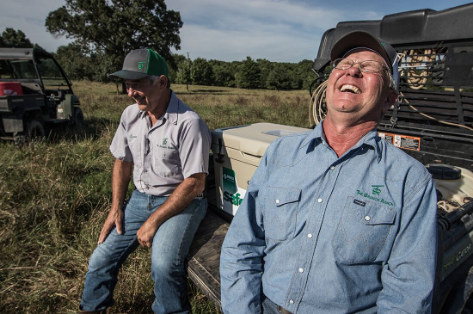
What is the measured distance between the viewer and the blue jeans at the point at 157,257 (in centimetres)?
185

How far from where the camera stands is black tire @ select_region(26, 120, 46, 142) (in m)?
5.64

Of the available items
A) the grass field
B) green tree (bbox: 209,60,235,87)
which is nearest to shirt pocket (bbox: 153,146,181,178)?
the grass field

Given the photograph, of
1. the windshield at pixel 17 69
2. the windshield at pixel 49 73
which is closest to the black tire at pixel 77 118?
the windshield at pixel 49 73

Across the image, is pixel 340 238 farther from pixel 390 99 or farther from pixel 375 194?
pixel 390 99

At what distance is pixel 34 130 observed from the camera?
591cm

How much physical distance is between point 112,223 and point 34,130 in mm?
4913

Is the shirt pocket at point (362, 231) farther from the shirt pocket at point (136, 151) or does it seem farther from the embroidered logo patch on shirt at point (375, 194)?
the shirt pocket at point (136, 151)

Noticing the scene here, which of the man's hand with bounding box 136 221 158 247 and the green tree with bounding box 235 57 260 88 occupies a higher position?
the green tree with bounding box 235 57 260 88

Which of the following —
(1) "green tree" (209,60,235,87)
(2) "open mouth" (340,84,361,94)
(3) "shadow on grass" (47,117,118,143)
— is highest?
(1) "green tree" (209,60,235,87)

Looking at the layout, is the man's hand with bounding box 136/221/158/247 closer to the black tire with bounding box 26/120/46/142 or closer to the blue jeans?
the blue jeans

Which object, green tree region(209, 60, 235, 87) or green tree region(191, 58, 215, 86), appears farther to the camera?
green tree region(209, 60, 235, 87)

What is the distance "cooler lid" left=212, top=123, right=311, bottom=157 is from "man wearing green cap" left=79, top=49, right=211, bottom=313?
0.63 ft

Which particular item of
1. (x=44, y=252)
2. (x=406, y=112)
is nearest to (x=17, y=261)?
(x=44, y=252)

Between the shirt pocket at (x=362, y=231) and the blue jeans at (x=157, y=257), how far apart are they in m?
1.09
